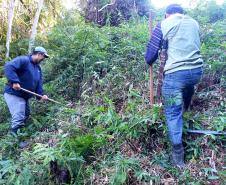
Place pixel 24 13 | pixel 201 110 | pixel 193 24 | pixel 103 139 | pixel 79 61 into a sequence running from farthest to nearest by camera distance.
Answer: pixel 24 13 < pixel 79 61 < pixel 201 110 < pixel 103 139 < pixel 193 24

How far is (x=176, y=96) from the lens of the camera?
14.9ft

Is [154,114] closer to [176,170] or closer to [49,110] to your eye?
[176,170]

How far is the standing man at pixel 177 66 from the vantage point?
14.8 feet

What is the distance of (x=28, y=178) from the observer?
4422 mm

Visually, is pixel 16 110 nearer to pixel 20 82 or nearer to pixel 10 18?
pixel 20 82

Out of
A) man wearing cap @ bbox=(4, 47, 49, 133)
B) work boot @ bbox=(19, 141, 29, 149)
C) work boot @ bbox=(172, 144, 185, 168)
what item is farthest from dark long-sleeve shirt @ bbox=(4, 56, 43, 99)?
work boot @ bbox=(172, 144, 185, 168)

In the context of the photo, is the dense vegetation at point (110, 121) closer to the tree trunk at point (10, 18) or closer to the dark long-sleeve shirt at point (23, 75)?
the dark long-sleeve shirt at point (23, 75)

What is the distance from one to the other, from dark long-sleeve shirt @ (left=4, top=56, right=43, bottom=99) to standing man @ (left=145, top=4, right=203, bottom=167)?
2852mm

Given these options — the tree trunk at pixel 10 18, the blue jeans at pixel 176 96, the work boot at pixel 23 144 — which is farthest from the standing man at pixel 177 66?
the tree trunk at pixel 10 18

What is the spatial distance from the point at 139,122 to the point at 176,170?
914 millimetres

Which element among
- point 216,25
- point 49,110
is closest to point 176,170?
point 49,110

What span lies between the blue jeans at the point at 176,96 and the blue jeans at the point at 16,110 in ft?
10.0

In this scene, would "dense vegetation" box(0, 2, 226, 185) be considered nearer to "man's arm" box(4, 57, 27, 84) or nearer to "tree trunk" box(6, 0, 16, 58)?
"man's arm" box(4, 57, 27, 84)

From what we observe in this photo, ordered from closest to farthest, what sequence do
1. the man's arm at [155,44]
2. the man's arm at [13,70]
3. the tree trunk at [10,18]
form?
the man's arm at [155,44], the man's arm at [13,70], the tree trunk at [10,18]
